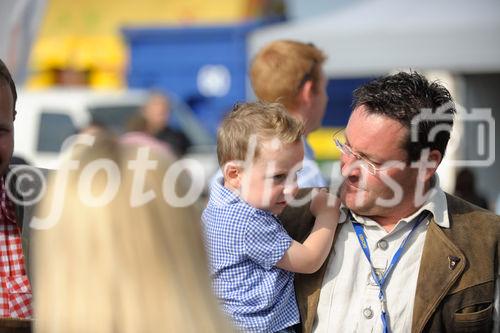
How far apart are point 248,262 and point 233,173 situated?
0.26 m

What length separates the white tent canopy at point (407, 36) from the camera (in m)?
7.04

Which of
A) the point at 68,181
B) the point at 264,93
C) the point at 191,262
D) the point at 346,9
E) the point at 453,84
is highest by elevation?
the point at 346,9

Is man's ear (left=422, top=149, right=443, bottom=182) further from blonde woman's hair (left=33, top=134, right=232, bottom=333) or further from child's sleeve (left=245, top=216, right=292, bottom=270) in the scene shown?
blonde woman's hair (left=33, top=134, right=232, bottom=333)

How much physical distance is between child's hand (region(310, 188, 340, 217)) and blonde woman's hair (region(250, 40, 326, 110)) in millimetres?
936

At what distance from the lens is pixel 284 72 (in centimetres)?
353

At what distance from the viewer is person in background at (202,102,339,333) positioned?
2.36 meters

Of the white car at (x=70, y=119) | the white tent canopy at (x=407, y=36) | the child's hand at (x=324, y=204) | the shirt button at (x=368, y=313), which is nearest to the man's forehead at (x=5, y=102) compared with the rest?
the child's hand at (x=324, y=204)

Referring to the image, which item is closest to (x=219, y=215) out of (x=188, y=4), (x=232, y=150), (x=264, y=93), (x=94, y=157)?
(x=232, y=150)

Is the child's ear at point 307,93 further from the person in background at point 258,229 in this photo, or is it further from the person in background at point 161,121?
the person in background at point 161,121

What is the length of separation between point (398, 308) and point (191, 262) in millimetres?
1047

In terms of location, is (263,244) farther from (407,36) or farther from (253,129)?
(407,36)

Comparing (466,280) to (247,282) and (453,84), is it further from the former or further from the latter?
(453,84)

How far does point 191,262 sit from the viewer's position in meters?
1.54

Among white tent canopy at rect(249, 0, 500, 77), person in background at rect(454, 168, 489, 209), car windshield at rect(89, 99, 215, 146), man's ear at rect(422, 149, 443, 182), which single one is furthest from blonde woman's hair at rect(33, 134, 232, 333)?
car windshield at rect(89, 99, 215, 146)
